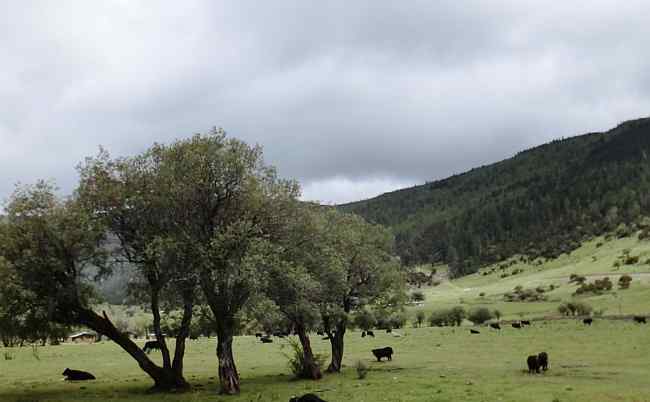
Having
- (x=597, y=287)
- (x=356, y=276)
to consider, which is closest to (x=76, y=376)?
(x=356, y=276)

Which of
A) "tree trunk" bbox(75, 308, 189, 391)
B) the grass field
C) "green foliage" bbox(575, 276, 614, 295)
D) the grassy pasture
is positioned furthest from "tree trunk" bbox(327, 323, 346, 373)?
"green foliage" bbox(575, 276, 614, 295)

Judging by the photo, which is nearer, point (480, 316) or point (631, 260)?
point (480, 316)

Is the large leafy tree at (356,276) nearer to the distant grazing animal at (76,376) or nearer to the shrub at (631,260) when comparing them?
the distant grazing animal at (76,376)

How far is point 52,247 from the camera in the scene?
3066 cm

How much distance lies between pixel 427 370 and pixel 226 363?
659 inches

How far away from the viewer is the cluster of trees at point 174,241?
3059 cm

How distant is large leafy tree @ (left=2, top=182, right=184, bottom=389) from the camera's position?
3011 centimetres

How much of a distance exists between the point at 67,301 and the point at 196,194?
9.06 metres

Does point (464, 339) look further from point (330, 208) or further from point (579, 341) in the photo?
point (330, 208)

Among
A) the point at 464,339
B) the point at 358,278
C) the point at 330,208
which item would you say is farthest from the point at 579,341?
the point at 330,208

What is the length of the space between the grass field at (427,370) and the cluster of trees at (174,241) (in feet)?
15.1

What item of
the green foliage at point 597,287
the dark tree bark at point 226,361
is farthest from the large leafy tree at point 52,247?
the green foliage at point 597,287

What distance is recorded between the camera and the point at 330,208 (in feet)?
144

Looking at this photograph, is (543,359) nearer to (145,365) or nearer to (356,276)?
(356,276)
